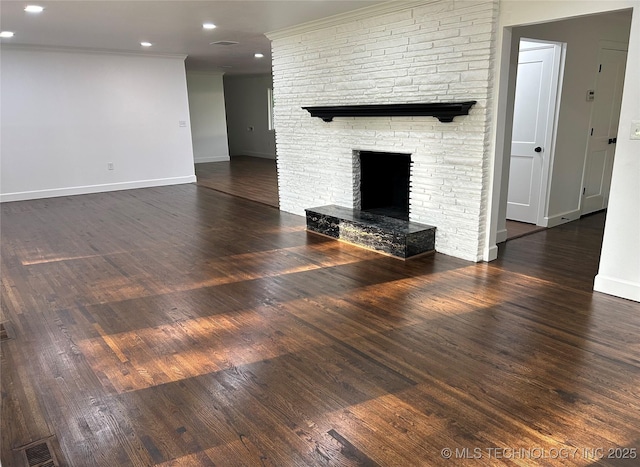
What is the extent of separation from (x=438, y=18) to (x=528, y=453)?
3633 mm

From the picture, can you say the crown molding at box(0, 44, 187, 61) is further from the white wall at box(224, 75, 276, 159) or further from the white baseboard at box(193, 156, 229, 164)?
the white wall at box(224, 75, 276, 159)

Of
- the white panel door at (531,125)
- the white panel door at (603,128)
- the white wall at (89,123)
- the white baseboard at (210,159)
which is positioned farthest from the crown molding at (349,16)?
the white baseboard at (210,159)

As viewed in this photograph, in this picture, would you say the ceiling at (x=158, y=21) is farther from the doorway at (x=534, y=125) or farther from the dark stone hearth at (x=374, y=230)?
the dark stone hearth at (x=374, y=230)

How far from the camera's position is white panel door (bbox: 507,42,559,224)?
5.11 meters

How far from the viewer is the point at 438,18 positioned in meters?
4.14

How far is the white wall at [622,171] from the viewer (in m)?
3.11

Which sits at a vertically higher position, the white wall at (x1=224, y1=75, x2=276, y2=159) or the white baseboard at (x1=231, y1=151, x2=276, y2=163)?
the white wall at (x1=224, y1=75, x2=276, y2=159)

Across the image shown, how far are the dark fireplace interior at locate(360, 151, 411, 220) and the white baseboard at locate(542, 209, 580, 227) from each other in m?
1.70

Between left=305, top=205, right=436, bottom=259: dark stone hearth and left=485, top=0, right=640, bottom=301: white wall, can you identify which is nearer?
left=485, top=0, right=640, bottom=301: white wall

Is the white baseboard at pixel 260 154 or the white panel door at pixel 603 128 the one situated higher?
the white panel door at pixel 603 128

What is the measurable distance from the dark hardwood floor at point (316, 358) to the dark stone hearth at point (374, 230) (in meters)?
0.16

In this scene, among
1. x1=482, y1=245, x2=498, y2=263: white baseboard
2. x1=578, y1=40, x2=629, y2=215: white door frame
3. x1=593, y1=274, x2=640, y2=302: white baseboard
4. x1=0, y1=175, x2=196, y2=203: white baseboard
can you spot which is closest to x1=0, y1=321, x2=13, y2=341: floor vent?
x1=482, y1=245, x2=498, y2=263: white baseboard

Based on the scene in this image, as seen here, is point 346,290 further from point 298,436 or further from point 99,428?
point 99,428

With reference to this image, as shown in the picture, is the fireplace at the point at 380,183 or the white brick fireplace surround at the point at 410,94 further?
the fireplace at the point at 380,183
